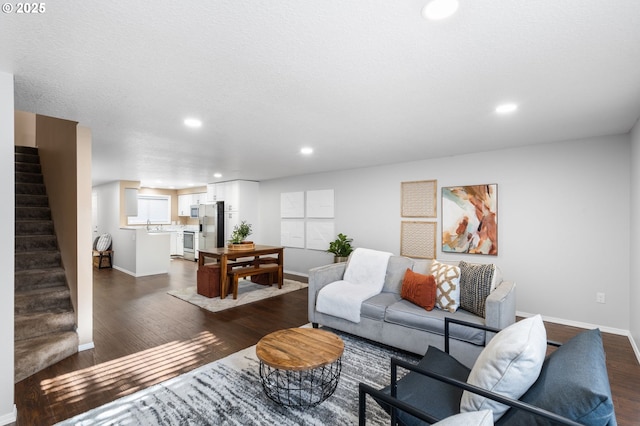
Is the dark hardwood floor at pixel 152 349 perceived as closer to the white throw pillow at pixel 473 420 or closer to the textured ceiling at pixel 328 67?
the white throw pillow at pixel 473 420

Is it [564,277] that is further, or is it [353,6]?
[564,277]

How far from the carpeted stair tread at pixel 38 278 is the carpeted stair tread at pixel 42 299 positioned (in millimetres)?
78

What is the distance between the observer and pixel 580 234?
3.61 m

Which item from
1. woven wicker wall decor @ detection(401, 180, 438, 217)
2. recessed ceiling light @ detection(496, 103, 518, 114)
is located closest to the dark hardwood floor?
woven wicker wall decor @ detection(401, 180, 438, 217)

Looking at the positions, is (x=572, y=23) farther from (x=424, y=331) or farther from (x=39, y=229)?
(x=39, y=229)

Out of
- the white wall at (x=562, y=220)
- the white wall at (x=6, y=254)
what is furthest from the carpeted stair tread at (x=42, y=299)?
the white wall at (x=562, y=220)

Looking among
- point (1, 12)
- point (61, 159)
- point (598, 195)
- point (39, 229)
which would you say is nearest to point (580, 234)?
point (598, 195)

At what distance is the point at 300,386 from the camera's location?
235cm

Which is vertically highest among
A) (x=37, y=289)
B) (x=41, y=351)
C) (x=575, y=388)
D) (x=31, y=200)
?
(x=31, y=200)

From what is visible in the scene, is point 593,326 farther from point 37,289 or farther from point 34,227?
point 34,227

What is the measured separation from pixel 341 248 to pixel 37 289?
424 centimetres

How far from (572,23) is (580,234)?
3153mm

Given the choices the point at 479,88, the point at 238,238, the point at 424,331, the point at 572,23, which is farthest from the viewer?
the point at 238,238

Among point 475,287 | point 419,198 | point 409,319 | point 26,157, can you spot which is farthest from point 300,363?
point 26,157
